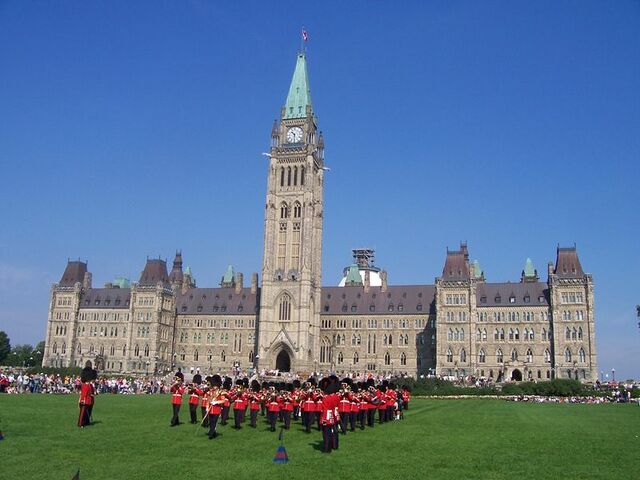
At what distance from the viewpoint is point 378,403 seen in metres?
31.3

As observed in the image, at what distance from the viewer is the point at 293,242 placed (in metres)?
112

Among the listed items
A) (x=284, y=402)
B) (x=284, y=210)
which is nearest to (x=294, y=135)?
(x=284, y=210)

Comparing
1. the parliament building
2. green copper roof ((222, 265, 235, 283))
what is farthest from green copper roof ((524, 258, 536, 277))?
green copper roof ((222, 265, 235, 283))

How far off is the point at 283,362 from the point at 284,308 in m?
8.64

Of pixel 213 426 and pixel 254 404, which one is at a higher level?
pixel 254 404

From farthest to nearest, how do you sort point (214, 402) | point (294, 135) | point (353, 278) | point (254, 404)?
point (353, 278) → point (294, 135) → point (254, 404) → point (214, 402)

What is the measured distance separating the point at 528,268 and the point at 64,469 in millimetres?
109494

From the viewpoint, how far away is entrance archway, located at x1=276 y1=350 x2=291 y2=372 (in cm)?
10962

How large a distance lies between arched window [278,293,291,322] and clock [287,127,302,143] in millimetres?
25595

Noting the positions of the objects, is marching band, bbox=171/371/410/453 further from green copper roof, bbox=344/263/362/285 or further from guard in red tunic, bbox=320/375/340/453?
green copper roof, bbox=344/263/362/285

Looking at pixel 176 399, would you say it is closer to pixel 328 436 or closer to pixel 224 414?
pixel 224 414

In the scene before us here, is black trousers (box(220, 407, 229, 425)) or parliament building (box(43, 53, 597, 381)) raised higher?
parliament building (box(43, 53, 597, 381))

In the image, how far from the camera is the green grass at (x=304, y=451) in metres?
16.9

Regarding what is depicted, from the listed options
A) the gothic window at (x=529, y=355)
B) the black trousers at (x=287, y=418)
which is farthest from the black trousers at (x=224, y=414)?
the gothic window at (x=529, y=355)
